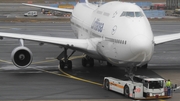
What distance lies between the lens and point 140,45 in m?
30.3

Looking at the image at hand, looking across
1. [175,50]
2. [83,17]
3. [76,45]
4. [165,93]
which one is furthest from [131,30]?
[175,50]

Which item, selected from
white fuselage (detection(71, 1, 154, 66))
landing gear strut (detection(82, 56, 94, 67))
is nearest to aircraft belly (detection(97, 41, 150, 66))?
white fuselage (detection(71, 1, 154, 66))

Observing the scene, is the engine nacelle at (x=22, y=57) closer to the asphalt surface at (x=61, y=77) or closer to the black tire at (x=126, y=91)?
the asphalt surface at (x=61, y=77)

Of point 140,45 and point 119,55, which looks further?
point 119,55

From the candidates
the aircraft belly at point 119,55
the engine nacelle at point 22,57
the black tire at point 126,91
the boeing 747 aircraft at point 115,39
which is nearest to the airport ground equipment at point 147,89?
the black tire at point 126,91

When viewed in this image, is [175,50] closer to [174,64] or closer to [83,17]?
[174,64]

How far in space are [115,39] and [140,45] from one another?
288cm

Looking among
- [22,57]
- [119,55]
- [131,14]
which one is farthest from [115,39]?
[22,57]

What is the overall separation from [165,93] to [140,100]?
6.13ft

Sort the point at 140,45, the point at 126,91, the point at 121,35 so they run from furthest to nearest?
the point at 121,35 < the point at 126,91 < the point at 140,45

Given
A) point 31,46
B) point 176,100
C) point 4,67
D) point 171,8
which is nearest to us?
point 176,100

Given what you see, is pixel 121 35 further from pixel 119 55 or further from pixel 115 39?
pixel 119 55

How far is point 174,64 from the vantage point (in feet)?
147

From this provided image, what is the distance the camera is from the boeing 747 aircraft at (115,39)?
1221 inches
